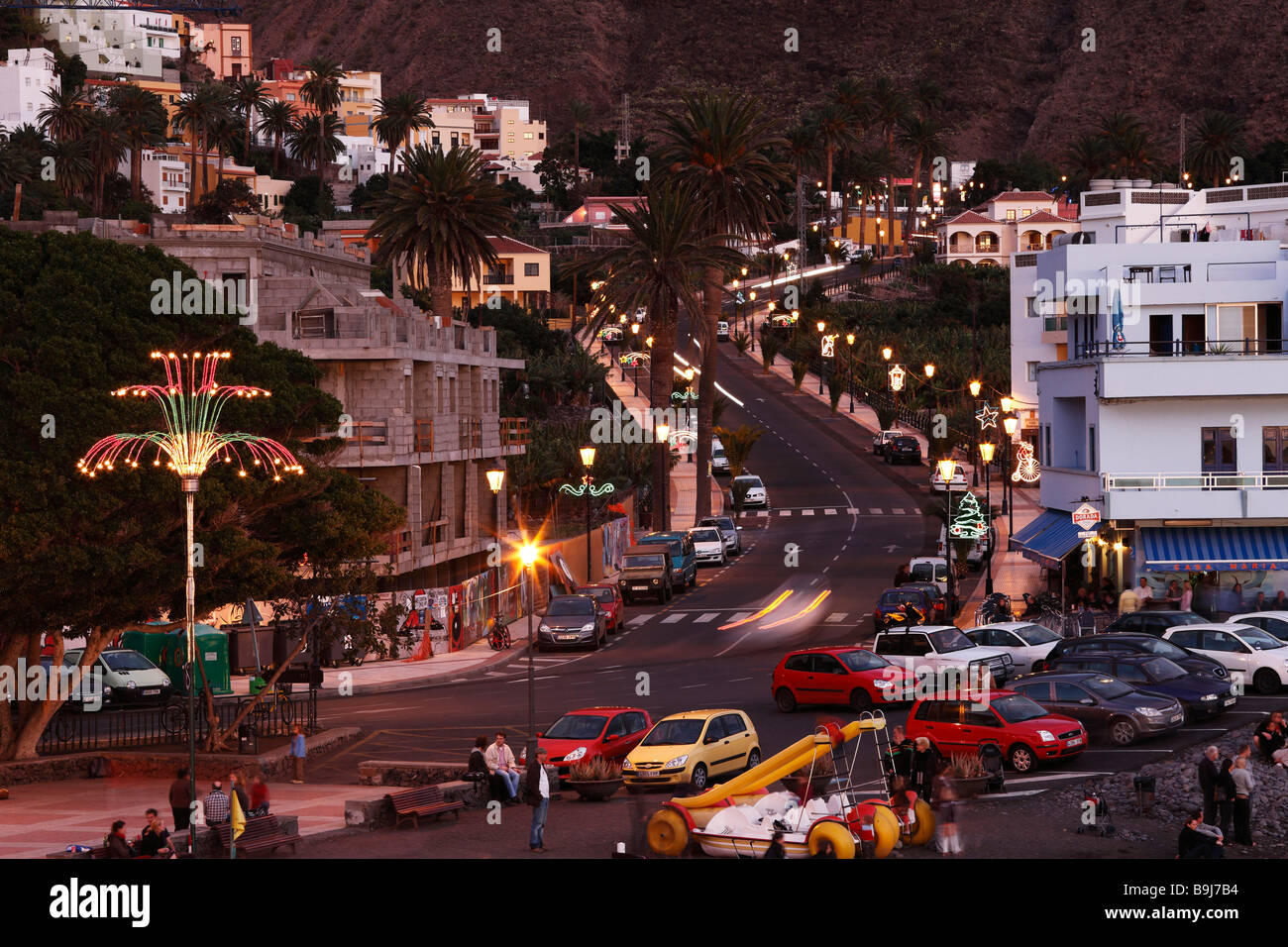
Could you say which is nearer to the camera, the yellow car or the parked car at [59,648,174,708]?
the yellow car

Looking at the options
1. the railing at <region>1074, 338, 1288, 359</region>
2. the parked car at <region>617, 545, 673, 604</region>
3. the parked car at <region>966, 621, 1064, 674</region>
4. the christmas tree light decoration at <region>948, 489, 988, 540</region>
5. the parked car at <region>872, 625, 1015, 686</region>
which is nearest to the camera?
the parked car at <region>872, 625, 1015, 686</region>

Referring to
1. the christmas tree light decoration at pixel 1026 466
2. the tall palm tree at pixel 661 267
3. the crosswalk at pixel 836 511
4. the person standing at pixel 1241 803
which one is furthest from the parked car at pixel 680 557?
the person standing at pixel 1241 803

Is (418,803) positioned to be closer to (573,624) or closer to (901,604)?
(573,624)

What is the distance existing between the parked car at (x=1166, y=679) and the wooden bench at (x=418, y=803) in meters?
14.7

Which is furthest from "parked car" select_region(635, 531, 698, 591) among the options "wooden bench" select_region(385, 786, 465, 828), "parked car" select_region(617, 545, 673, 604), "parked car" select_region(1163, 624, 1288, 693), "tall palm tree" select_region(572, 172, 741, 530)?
"wooden bench" select_region(385, 786, 465, 828)

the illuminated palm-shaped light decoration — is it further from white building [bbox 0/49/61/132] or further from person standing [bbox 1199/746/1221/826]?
white building [bbox 0/49/61/132]

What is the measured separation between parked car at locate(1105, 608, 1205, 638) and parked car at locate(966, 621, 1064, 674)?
1.78 metres

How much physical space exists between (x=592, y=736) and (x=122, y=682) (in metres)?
17.1

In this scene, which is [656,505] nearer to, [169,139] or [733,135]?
[733,135]

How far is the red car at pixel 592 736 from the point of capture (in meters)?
31.0

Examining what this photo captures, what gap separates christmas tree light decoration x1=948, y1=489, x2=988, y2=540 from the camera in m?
54.3

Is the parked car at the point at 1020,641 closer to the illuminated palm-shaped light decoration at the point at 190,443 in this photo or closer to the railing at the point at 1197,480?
the railing at the point at 1197,480
